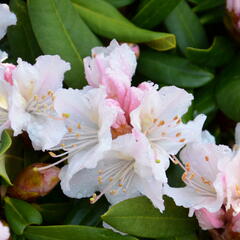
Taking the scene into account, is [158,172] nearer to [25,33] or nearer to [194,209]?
[194,209]

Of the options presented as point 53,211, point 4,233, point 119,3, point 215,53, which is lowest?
point 53,211

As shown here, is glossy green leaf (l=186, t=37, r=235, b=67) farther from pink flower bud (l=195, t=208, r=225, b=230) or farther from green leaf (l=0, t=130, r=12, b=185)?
green leaf (l=0, t=130, r=12, b=185)

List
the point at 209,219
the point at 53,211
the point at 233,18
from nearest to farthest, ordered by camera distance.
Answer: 1. the point at 209,219
2. the point at 53,211
3. the point at 233,18

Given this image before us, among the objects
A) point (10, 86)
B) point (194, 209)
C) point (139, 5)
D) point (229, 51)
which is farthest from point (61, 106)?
point (229, 51)

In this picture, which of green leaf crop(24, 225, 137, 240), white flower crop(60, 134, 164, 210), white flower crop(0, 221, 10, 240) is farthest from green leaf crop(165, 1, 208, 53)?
white flower crop(0, 221, 10, 240)

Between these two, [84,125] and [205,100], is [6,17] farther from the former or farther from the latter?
[205,100]

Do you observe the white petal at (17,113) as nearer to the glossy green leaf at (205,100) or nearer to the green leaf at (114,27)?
the green leaf at (114,27)

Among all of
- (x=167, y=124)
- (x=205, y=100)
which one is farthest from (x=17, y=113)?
(x=205, y=100)

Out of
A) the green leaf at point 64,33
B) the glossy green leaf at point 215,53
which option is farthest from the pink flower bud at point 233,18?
the green leaf at point 64,33
